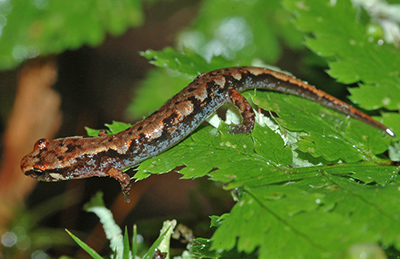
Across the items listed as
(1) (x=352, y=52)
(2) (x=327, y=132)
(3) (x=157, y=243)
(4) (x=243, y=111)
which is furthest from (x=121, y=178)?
(1) (x=352, y=52)

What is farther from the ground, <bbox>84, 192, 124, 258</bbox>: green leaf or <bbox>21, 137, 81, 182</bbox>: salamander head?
<bbox>21, 137, 81, 182</bbox>: salamander head

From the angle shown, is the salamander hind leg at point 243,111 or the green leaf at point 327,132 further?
the salamander hind leg at point 243,111

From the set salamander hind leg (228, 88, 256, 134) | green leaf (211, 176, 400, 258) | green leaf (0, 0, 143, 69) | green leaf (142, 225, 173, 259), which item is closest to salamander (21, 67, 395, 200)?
salamander hind leg (228, 88, 256, 134)

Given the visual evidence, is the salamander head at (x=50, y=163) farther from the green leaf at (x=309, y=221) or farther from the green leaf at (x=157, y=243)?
the green leaf at (x=309, y=221)

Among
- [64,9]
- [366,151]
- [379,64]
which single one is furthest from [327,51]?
[64,9]

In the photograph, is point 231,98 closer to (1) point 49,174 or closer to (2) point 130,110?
(1) point 49,174

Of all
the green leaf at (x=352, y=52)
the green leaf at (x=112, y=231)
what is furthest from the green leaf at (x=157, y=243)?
the green leaf at (x=352, y=52)

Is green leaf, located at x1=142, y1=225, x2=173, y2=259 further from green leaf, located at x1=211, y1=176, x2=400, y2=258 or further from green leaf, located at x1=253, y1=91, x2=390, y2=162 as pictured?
green leaf, located at x1=253, y1=91, x2=390, y2=162
